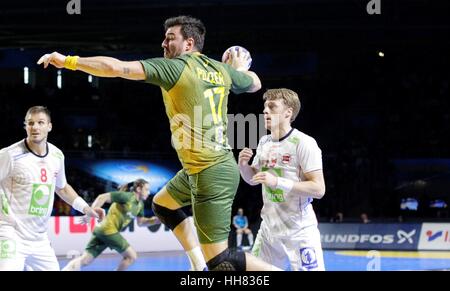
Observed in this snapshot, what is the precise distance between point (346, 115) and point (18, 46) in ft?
37.0

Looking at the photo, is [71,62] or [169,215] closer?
[71,62]

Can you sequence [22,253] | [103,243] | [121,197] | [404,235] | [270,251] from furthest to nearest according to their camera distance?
1. [404,235]
2. [121,197]
3. [103,243]
4. [22,253]
5. [270,251]

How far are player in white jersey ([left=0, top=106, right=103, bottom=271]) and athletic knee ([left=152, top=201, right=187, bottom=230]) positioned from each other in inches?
43.4

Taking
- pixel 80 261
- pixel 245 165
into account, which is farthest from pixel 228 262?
pixel 80 261

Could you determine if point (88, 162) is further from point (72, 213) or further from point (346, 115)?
point (346, 115)

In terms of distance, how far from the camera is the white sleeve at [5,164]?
19.5 feet

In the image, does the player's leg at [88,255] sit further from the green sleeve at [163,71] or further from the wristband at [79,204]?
the green sleeve at [163,71]

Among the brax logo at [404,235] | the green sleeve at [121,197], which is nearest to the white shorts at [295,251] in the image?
the green sleeve at [121,197]

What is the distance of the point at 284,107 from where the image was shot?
228 inches

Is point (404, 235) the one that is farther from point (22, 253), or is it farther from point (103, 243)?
point (22, 253)

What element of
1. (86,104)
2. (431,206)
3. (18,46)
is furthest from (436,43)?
(18,46)

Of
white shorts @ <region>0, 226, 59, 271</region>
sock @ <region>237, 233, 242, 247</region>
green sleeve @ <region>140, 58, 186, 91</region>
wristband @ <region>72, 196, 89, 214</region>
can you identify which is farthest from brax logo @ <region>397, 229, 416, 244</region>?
green sleeve @ <region>140, 58, 186, 91</region>

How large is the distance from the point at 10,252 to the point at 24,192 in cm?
56

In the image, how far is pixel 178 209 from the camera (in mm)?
5883
